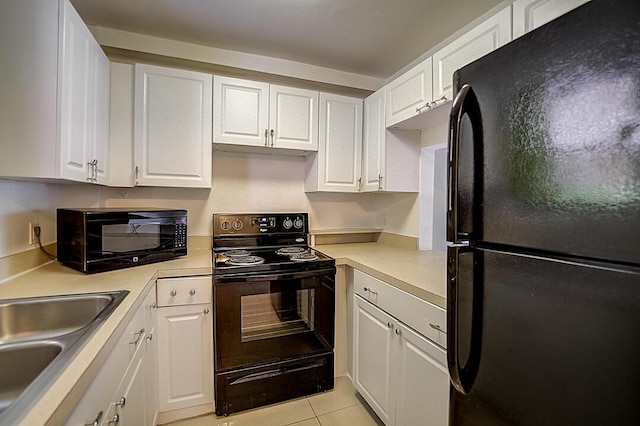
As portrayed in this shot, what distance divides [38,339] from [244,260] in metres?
1.05

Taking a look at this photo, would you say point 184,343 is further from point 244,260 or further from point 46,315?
point 46,315

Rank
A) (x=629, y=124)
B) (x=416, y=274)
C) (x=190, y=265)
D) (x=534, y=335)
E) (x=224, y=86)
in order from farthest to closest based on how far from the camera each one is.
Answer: (x=224, y=86)
(x=190, y=265)
(x=416, y=274)
(x=534, y=335)
(x=629, y=124)

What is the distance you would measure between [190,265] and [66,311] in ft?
2.11

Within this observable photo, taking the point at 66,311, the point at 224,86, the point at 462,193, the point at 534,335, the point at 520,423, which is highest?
the point at 224,86

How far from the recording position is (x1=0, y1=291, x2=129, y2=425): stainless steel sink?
0.65 meters

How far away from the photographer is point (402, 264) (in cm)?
180

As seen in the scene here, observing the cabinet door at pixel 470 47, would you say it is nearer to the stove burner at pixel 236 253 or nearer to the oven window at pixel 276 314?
the oven window at pixel 276 314

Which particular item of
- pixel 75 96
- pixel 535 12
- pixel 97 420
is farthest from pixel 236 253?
pixel 535 12

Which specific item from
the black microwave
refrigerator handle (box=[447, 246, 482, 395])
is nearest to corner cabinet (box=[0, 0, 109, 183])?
the black microwave

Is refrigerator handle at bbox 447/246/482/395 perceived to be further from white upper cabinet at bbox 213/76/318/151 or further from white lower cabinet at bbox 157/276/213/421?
white upper cabinet at bbox 213/76/318/151

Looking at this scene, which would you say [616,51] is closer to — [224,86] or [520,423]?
[520,423]

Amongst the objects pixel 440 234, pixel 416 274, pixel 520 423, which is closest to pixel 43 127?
pixel 416 274

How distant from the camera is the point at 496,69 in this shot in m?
0.80

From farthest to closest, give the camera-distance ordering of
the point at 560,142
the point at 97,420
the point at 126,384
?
the point at 126,384 < the point at 97,420 < the point at 560,142
